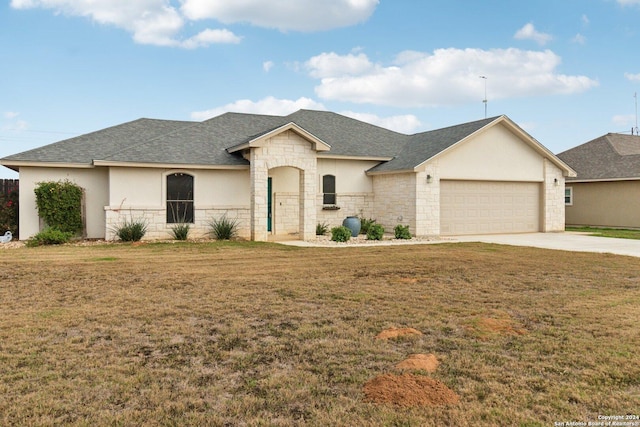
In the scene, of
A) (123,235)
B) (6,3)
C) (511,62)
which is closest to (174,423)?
(123,235)

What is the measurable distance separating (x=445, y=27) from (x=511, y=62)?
673cm

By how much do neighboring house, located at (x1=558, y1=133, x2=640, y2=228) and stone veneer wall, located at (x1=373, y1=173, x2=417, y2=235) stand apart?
42.7ft

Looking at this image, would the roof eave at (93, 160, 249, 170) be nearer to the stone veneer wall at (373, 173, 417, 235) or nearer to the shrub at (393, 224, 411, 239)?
the stone veneer wall at (373, 173, 417, 235)

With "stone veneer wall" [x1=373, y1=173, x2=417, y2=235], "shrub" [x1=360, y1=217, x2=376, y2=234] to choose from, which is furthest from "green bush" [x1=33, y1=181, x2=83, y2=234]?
"stone veneer wall" [x1=373, y1=173, x2=417, y2=235]

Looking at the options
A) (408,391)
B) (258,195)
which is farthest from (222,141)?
(408,391)

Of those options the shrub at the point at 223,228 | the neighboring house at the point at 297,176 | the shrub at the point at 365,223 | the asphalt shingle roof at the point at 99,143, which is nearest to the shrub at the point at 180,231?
the neighboring house at the point at 297,176

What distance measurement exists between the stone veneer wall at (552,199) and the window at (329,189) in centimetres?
961

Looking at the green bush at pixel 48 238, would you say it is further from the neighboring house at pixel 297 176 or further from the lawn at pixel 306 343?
the lawn at pixel 306 343

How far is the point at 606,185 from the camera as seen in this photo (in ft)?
88.7

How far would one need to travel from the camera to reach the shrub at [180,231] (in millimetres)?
18381

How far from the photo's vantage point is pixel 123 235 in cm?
1778

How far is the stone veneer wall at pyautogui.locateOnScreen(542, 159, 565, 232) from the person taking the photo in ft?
74.7

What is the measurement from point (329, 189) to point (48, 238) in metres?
10.8

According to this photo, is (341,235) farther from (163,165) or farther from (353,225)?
(163,165)
